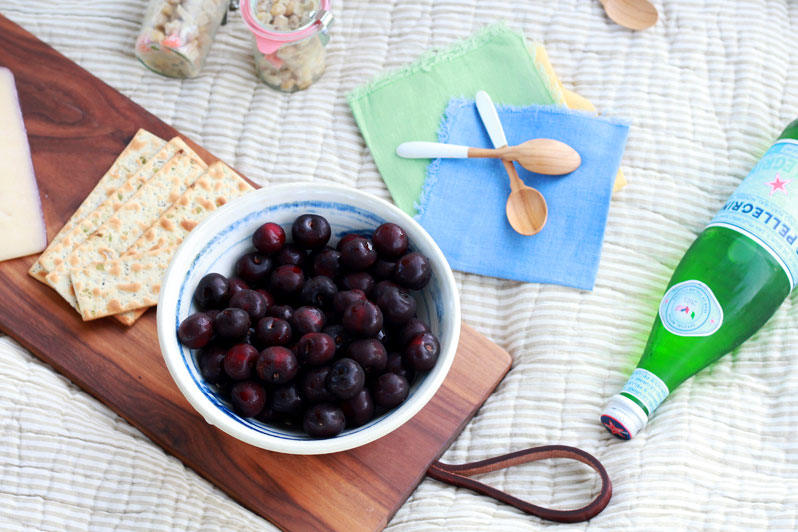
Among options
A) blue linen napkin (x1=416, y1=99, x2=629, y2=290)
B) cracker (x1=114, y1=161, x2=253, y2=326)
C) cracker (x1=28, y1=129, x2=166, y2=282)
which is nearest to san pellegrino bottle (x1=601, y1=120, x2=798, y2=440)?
blue linen napkin (x1=416, y1=99, x2=629, y2=290)

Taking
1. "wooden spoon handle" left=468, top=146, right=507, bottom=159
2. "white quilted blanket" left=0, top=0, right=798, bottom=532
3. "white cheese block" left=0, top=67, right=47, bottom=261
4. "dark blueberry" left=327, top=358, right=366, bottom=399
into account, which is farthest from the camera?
"wooden spoon handle" left=468, top=146, right=507, bottom=159

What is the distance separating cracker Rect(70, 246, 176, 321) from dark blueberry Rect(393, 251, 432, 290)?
29 centimetres

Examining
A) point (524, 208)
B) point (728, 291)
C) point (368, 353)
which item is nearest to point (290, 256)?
point (368, 353)

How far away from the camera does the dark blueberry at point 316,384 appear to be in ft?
1.73

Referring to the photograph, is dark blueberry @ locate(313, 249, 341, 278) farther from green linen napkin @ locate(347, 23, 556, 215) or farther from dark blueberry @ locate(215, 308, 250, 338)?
green linen napkin @ locate(347, 23, 556, 215)

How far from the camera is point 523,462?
699mm

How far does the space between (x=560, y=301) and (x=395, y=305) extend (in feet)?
1.02

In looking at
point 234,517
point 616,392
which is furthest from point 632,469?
point 234,517

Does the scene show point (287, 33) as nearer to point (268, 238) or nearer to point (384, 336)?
point (268, 238)

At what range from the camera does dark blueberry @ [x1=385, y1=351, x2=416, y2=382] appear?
56 centimetres

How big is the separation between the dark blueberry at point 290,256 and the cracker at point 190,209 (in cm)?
18

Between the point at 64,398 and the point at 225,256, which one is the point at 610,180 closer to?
the point at 225,256

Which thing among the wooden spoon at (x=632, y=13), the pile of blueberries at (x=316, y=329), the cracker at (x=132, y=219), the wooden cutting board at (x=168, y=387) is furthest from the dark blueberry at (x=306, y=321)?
the wooden spoon at (x=632, y=13)

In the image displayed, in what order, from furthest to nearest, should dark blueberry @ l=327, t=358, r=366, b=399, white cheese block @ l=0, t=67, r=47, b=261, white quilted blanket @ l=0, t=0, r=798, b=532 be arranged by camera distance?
1. white cheese block @ l=0, t=67, r=47, b=261
2. white quilted blanket @ l=0, t=0, r=798, b=532
3. dark blueberry @ l=327, t=358, r=366, b=399
